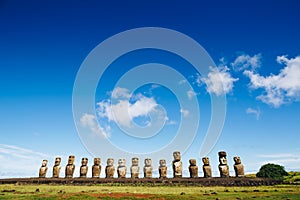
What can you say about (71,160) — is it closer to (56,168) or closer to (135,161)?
(56,168)

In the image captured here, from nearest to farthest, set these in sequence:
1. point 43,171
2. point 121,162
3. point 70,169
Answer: point 121,162
point 70,169
point 43,171

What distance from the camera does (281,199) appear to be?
23.4 meters

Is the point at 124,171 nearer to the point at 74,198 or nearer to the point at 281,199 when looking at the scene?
the point at 74,198

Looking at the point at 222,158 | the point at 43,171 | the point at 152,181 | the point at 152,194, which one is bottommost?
the point at 152,194

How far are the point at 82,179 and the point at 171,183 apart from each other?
12497 mm

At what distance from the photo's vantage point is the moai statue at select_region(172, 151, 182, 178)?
4409 cm

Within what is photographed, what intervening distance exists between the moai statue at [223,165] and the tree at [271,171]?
24.4 ft

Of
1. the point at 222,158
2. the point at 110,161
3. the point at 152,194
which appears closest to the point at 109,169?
the point at 110,161

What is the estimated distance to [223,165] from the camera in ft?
142

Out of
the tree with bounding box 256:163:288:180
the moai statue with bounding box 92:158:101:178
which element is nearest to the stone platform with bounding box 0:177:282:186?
the moai statue with bounding box 92:158:101:178

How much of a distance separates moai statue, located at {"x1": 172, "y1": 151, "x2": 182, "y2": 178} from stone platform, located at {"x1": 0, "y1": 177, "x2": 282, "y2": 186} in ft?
9.18

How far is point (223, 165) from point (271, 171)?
8940 mm

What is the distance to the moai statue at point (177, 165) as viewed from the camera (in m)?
44.1

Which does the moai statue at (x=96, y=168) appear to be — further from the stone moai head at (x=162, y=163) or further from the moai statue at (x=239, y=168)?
the moai statue at (x=239, y=168)
